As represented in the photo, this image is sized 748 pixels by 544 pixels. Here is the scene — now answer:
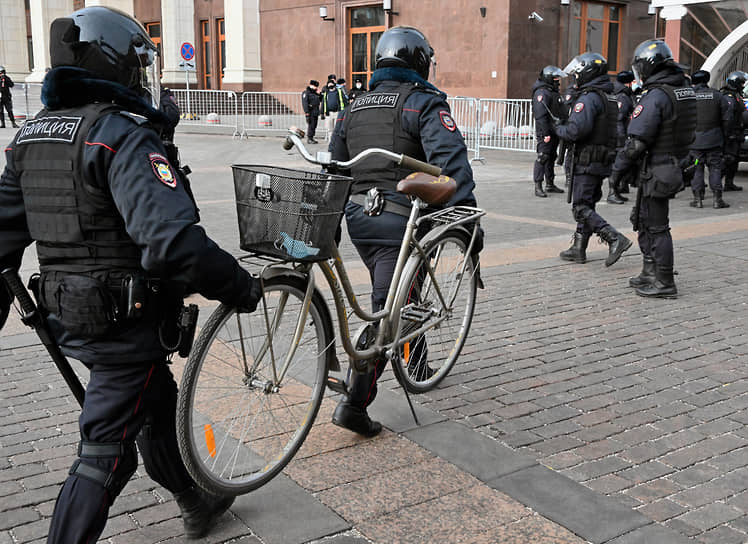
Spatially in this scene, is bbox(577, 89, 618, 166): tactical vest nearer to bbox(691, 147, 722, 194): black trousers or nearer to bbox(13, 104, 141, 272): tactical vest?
bbox(691, 147, 722, 194): black trousers

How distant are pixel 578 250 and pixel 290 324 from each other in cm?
517

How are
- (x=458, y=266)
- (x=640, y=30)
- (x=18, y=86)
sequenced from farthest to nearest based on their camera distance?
(x=18, y=86) → (x=640, y=30) → (x=458, y=266)

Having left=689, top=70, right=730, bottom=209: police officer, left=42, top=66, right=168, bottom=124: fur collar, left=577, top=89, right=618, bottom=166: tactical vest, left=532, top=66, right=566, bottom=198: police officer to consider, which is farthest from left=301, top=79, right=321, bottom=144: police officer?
left=42, top=66, right=168, bottom=124: fur collar

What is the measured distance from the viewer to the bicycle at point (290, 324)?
274cm

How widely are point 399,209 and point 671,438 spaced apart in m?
1.71

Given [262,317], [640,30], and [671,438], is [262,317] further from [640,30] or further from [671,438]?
[640,30]

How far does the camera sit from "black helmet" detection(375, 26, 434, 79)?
392 cm

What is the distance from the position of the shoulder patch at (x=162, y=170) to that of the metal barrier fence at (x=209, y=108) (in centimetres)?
2269

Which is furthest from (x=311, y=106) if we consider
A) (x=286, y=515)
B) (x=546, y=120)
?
(x=286, y=515)

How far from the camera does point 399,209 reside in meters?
3.84

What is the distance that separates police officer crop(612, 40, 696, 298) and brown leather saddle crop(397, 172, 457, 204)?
11.5ft

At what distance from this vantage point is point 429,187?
3.55 m

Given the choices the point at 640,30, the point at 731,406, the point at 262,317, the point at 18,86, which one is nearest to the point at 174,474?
the point at 262,317

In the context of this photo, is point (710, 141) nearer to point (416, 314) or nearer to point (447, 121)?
point (447, 121)
